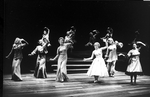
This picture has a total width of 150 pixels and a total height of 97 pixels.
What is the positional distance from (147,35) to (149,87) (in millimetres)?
1156

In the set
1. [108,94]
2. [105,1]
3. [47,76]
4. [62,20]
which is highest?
[105,1]

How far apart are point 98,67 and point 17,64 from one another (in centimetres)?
167

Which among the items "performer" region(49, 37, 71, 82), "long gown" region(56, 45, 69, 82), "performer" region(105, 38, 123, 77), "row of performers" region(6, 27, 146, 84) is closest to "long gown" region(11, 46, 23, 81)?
"row of performers" region(6, 27, 146, 84)

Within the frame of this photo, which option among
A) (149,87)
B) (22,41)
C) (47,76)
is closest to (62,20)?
(22,41)

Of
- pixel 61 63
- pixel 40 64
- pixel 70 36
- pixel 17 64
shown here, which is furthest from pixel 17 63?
pixel 70 36

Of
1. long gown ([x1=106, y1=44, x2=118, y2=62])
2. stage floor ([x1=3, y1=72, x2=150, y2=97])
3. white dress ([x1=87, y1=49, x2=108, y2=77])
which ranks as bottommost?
stage floor ([x1=3, y1=72, x2=150, y2=97])

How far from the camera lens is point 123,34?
4195 mm

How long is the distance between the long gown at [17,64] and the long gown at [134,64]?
2.32 m

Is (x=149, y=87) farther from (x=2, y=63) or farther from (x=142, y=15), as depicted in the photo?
(x=2, y=63)

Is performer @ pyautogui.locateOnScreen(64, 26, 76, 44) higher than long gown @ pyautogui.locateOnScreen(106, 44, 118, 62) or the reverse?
higher

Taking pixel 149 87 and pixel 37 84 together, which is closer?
pixel 37 84

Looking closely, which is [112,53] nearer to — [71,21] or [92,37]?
[92,37]

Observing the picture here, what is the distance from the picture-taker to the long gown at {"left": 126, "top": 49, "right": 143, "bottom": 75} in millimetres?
4164

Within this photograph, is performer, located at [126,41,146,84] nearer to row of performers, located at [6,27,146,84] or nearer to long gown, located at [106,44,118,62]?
row of performers, located at [6,27,146,84]
